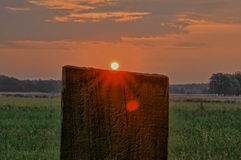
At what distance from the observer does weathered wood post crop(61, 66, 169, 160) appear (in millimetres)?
1763

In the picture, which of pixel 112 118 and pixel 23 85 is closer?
pixel 112 118

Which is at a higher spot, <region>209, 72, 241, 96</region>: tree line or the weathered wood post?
<region>209, 72, 241, 96</region>: tree line

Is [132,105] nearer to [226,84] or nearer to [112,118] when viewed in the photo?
[112,118]

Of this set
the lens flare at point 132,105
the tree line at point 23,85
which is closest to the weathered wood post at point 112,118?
the lens flare at point 132,105

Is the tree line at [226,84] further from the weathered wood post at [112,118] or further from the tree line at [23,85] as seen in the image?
the weathered wood post at [112,118]

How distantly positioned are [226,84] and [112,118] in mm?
165830

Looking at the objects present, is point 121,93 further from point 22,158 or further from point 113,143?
point 22,158

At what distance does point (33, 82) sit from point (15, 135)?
469 ft

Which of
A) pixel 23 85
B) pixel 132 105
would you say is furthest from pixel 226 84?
pixel 132 105

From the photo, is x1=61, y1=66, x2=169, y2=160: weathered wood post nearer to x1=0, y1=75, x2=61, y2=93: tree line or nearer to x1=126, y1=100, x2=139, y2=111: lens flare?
x1=126, y1=100, x2=139, y2=111: lens flare

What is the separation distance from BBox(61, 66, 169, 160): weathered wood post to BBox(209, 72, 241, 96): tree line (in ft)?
534

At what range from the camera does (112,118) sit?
1778mm

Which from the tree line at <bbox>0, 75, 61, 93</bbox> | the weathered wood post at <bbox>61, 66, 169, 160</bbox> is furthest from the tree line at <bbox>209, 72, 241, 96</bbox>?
the weathered wood post at <bbox>61, 66, 169, 160</bbox>

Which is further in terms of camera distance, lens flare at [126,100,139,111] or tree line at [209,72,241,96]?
tree line at [209,72,241,96]
